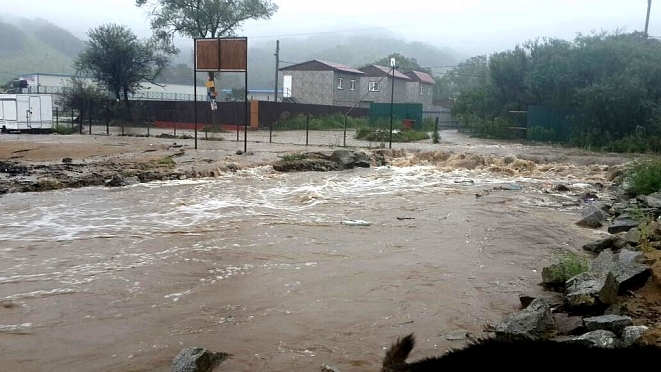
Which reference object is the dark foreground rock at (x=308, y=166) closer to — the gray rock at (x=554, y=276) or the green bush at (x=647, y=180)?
the green bush at (x=647, y=180)

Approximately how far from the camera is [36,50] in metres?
147

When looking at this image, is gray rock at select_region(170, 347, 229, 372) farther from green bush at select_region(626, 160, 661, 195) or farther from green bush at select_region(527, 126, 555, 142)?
green bush at select_region(527, 126, 555, 142)

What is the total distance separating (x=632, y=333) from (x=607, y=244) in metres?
4.49

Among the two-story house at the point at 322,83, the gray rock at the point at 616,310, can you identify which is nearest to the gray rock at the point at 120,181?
the gray rock at the point at 616,310

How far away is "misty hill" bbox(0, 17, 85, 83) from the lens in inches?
5020

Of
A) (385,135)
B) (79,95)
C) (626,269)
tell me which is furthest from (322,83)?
(626,269)

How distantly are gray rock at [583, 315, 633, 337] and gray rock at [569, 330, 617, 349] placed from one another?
0.50 feet

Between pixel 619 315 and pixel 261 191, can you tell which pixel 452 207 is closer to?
pixel 261 191

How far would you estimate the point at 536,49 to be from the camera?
122ft

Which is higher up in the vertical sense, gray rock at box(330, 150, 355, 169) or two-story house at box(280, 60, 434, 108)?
two-story house at box(280, 60, 434, 108)

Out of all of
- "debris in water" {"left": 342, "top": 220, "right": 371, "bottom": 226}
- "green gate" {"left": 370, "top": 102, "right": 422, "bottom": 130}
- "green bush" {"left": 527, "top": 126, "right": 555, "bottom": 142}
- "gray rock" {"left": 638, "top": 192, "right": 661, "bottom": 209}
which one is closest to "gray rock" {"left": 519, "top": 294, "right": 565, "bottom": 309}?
"debris in water" {"left": 342, "top": 220, "right": 371, "bottom": 226}

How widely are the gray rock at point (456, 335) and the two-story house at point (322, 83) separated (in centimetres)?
5253

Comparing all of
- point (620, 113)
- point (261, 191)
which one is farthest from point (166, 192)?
point (620, 113)

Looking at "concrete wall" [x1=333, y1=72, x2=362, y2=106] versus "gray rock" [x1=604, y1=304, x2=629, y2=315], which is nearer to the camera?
"gray rock" [x1=604, y1=304, x2=629, y2=315]
